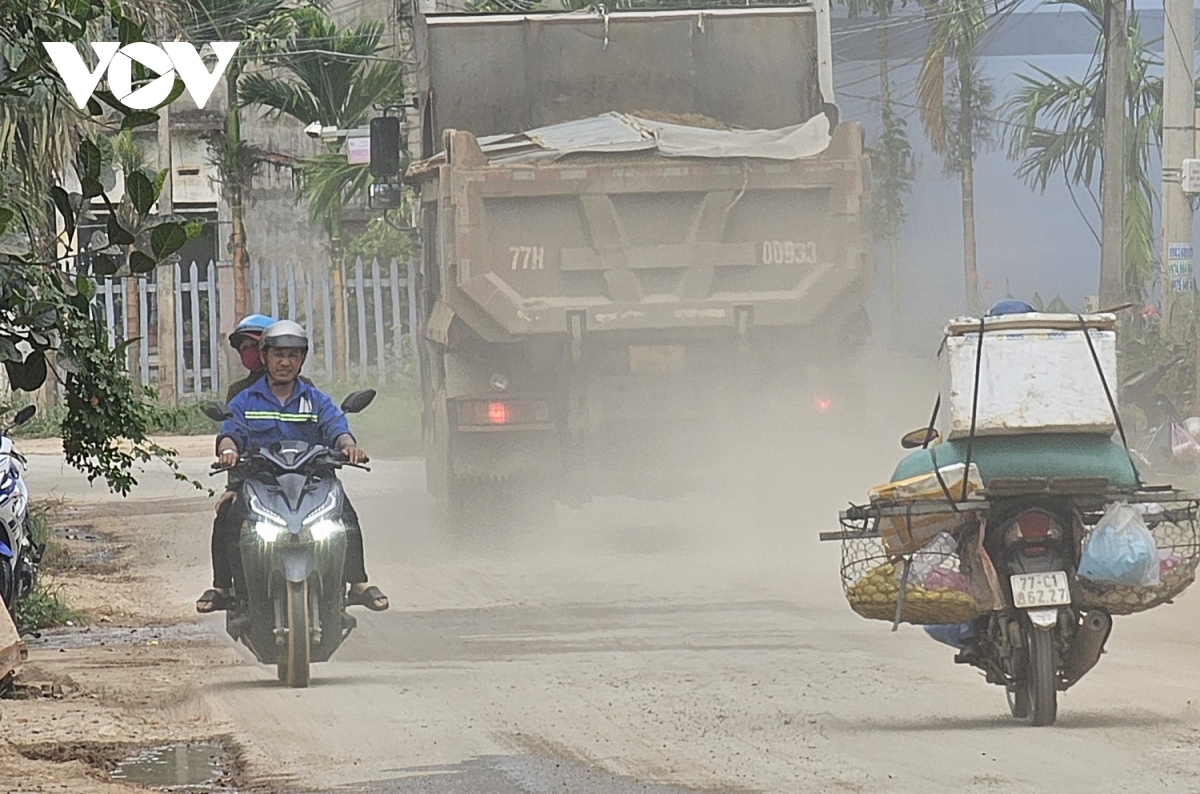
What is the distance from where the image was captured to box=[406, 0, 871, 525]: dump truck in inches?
507

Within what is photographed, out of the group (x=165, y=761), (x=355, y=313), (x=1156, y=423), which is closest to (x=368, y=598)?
(x=165, y=761)

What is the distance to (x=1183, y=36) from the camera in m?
19.6

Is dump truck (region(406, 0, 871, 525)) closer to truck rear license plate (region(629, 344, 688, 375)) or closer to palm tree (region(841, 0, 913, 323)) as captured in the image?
truck rear license plate (region(629, 344, 688, 375))

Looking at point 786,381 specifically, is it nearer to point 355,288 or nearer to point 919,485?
point 919,485

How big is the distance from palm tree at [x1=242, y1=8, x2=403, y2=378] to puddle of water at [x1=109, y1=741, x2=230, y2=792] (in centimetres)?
1915

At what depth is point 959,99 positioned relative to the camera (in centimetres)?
3841

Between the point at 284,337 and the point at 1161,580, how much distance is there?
371 cm

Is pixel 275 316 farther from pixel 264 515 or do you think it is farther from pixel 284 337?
pixel 264 515

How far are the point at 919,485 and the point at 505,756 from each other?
167 cm

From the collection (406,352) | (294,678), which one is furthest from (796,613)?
(406,352)

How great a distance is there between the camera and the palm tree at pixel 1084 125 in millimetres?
31406

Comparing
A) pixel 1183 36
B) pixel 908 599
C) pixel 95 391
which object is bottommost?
pixel 908 599

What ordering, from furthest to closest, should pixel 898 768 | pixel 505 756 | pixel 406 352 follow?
pixel 406 352 < pixel 505 756 < pixel 898 768

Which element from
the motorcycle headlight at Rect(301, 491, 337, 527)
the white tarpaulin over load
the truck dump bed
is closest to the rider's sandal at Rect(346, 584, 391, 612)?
the motorcycle headlight at Rect(301, 491, 337, 527)
